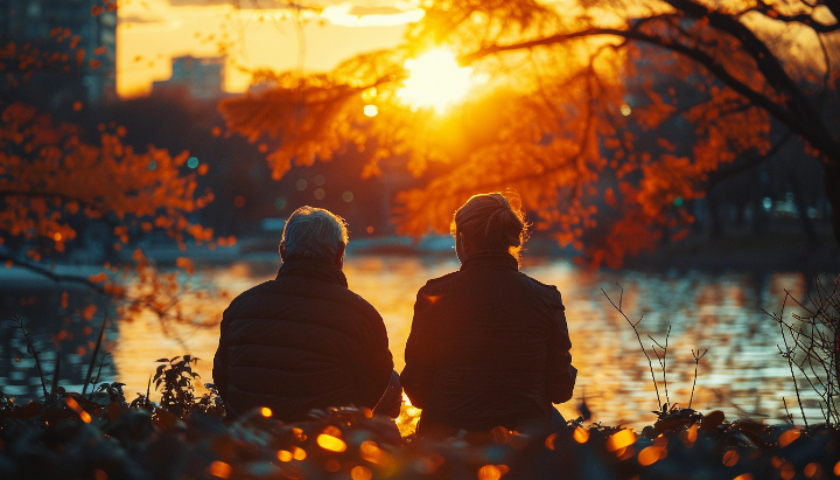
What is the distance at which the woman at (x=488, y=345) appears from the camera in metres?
3.60

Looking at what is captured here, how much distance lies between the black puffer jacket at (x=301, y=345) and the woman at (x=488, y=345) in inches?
8.1

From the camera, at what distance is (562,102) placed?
9156 millimetres

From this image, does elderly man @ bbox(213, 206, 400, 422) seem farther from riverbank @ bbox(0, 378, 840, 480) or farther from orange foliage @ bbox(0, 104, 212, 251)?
orange foliage @ bbox(0, 104, 212, 251)

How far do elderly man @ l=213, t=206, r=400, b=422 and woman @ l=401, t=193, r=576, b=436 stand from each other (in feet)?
0.66

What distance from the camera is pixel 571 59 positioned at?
8.71 m

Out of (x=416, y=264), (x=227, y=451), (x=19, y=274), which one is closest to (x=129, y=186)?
(x=227, y=451)

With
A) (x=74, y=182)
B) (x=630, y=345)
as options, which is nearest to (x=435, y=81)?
(x=74, y=182)

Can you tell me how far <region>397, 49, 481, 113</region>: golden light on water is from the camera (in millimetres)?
8016

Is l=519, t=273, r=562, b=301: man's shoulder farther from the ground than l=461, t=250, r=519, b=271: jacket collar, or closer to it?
closer to it

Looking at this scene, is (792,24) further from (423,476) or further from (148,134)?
(148,134)

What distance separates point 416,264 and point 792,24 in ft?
116

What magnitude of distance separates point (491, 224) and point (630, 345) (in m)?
12.7

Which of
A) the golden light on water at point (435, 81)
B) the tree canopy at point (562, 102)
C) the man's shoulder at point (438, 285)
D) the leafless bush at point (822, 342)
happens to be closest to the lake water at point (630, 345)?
the leafless bush at point (822, 342)


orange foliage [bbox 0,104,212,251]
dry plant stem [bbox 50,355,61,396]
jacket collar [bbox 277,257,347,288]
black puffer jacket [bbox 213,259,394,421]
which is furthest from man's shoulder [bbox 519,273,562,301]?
orange foliage [bbox 0,104,212,251]
